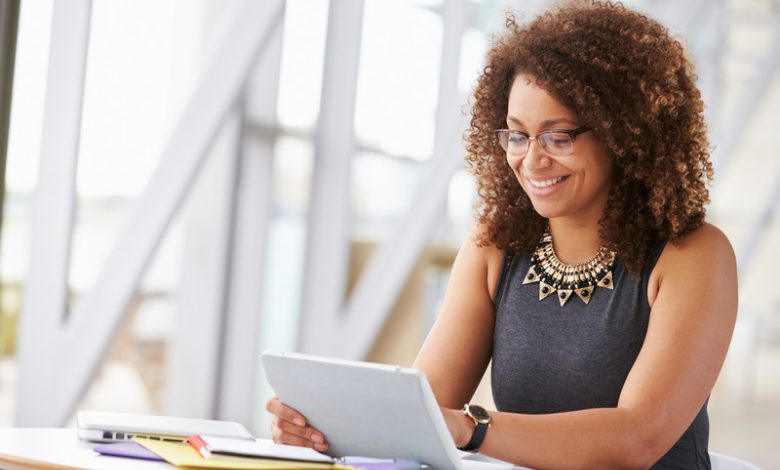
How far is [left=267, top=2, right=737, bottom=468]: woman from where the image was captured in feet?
6.01

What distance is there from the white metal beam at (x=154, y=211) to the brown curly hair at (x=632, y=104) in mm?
1451

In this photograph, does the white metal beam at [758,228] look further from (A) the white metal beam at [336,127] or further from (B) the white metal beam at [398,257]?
(A) the white metal beam at [336,127]

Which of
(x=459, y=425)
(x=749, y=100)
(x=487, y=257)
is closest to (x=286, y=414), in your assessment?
(x=459, y=425)

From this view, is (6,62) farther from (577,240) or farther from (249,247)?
(577,240)

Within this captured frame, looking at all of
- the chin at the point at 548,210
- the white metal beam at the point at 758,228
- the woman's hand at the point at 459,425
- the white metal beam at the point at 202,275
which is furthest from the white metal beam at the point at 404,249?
the white metal beam at the point at 758,228

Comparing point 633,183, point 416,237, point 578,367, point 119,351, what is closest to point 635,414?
point 578,367

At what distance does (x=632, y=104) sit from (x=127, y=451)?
3.53 feet

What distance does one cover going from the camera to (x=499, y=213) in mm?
2191

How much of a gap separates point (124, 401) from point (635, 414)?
256 centimetres

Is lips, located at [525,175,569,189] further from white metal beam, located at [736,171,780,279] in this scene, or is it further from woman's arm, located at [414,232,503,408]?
white metal beam, located at [736,171,780,279]

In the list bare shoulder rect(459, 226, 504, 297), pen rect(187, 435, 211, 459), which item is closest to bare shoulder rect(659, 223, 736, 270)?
bare shoulder rect(459, 226, 504, 297)

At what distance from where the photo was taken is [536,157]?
1.94m

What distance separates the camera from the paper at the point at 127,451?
1.49 meters

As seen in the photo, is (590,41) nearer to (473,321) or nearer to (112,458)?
(473,321)
